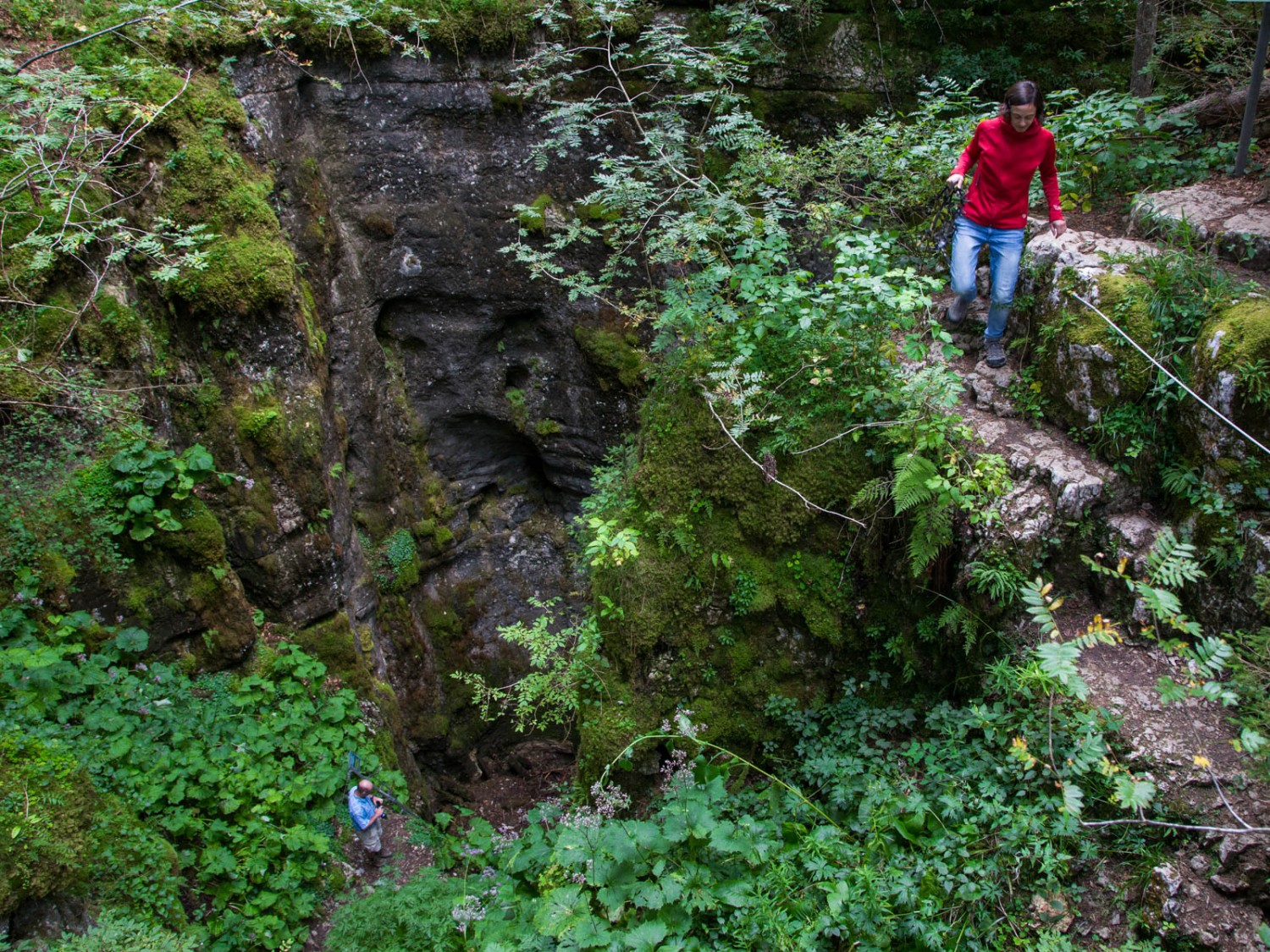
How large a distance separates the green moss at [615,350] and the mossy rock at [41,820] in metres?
6.66

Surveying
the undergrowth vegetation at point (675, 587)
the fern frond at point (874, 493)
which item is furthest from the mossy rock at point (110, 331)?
the fern frond at point (874, 493)

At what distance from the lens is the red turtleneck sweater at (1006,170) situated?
176 inches

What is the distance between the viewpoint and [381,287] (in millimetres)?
8328

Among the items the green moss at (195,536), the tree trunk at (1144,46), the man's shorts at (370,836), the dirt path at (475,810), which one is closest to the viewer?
the green moss at (195,536)

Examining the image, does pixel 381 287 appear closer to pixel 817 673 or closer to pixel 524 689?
pixel 524 689

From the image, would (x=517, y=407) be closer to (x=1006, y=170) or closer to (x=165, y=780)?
(x=165, y=780)

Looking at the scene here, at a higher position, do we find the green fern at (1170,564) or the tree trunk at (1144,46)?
the tree trunk at (1144,46)

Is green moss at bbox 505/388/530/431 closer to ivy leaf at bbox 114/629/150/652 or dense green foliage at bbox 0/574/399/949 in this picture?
Result: dense green foliage at bbox 0/574/399/949

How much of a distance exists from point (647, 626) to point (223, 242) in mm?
5072

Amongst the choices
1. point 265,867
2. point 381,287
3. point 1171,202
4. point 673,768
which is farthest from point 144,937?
point 1171,202

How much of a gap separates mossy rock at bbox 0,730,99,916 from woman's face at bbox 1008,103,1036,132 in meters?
A: 7.08

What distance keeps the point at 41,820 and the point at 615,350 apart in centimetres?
710

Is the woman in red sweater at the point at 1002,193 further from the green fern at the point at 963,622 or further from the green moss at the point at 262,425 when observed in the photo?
the green moss at the point at 262,425

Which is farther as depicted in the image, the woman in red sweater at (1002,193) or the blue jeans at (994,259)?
the blue jeans at (994,259)
